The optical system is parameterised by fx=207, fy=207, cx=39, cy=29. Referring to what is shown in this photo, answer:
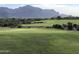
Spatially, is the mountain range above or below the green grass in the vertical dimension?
above

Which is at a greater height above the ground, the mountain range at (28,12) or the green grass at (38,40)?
the mountain range at (28,12)

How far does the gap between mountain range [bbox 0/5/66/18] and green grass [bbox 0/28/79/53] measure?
0.49 ft

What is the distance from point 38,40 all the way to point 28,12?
0.30m

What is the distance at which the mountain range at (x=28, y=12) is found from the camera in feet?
6.66

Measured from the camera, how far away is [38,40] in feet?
6.53

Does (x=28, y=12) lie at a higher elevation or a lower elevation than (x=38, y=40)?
higher

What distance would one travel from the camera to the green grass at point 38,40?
6.45ft

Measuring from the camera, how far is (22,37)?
1989 mm

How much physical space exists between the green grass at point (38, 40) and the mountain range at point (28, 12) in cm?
15

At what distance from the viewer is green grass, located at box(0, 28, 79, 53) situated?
6.45 ft

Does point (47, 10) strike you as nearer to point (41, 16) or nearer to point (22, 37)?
point (41, 16)
